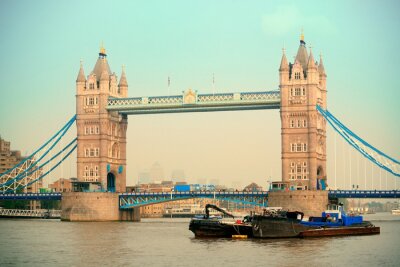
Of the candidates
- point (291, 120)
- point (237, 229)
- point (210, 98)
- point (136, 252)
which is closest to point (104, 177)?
point (210, 98)

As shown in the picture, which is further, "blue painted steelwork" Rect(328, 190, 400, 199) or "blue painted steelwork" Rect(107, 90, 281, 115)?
"blue painted steelwork" Rect(107, 90, 281, 115)

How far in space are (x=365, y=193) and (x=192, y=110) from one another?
110 feet

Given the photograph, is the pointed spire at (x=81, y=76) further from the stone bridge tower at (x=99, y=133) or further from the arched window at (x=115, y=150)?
the arched window at (x=115, y=150)

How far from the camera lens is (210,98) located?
144 metres

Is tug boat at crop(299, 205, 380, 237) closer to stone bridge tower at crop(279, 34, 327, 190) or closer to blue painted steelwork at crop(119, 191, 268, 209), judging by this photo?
stone bridge tower at crop(279, 34, 327, 190)

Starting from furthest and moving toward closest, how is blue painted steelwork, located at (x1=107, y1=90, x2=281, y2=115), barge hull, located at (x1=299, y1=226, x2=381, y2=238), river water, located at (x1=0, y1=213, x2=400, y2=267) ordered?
blue painted steelwork, located at (x1=107, y1=90, x2=281, y2=115)
barge hull, located at (x1=299, y1=226, x2=381, y2=238)
river water, located at (x1=0, y1=213, x2=400, y2=267)

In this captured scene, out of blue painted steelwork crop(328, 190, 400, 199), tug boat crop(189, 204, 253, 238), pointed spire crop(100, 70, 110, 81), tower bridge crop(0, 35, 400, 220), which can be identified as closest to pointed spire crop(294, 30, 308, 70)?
tower bridge crop(0, 35, 400, 220)

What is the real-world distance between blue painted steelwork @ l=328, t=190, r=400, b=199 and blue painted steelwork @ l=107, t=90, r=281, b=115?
18.3 metres

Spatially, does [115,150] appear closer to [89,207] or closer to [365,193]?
[89,207]

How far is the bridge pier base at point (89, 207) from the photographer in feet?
468

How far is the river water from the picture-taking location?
6669 centimetres

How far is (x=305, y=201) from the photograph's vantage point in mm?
130125

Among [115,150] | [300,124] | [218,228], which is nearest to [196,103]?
[300,124]

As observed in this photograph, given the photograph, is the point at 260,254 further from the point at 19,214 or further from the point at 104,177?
the point at 19,214
